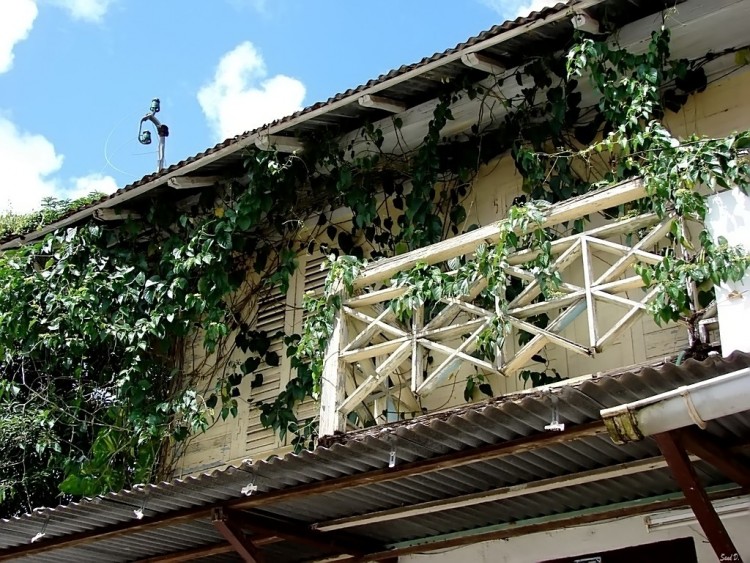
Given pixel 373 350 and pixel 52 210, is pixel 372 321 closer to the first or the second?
pixel 373 350

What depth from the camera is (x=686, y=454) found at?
17.7 ft

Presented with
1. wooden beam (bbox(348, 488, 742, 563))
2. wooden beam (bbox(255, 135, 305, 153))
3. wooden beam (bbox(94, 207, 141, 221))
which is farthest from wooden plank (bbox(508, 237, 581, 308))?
wooden beam (bbox(94, 207, 141, 221))

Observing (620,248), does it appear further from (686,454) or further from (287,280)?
(287,280)

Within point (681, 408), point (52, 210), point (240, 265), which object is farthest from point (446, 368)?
point (52, 210)

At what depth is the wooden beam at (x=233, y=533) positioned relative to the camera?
23.0 feet

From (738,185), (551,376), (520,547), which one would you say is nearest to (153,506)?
(520,547)

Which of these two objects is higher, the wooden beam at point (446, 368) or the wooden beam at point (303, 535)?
the wooden beam at point (446, 368)

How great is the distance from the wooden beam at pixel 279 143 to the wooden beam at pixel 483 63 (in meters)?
1.89

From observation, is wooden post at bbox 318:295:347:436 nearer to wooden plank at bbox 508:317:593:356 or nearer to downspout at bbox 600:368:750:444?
wooden plank at bbox 508:317:593:356

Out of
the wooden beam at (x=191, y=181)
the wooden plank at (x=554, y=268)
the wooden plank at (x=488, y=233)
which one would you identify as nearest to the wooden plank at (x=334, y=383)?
→ the wooden plank at (x=488, y=233)

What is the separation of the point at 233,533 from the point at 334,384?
125 centimetres

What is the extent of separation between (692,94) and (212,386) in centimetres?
514

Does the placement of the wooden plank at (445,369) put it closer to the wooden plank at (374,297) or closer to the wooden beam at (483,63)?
the wooden plank at (374,297)

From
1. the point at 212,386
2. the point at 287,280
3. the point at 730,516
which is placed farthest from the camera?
the point at 212,386
